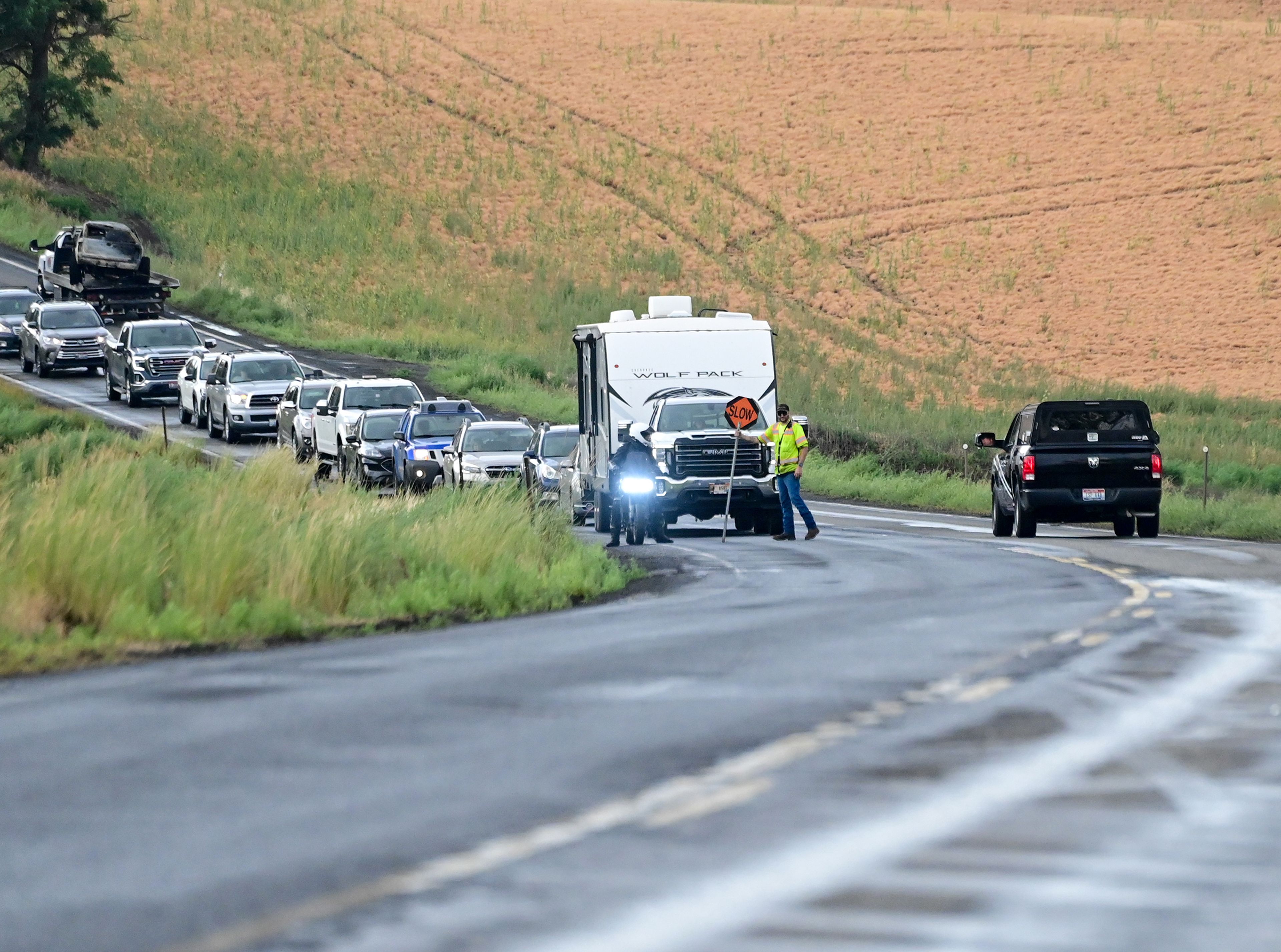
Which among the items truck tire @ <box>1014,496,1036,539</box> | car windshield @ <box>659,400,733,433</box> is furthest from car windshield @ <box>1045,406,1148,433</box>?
car windshield @ <box>659,400,733,433</box>

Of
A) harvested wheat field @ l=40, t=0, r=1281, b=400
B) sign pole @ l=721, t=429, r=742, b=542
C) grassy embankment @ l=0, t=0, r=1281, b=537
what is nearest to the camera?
sign pole @ l=721, t=429, r=742, b=542

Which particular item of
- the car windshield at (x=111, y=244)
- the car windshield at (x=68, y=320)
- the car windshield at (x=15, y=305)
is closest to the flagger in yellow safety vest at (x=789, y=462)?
the car windshield at (x=68, y=320)

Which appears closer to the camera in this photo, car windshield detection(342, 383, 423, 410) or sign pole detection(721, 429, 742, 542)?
sign pole detection(721, 429, 742, 542)

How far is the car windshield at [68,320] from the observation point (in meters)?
53.2

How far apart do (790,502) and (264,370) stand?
1923 cm

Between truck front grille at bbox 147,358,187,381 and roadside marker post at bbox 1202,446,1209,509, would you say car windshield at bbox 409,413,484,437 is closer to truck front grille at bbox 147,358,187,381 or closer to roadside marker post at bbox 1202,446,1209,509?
roadside marker post at bbox 1202,446,1209,509

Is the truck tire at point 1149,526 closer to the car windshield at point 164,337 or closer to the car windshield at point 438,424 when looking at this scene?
the car windshield at point 438,424

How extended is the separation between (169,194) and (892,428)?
126 feet

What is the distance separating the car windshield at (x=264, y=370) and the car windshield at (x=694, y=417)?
16743 mm

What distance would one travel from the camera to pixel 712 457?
30.5m

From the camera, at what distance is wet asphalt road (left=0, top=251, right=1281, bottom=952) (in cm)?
657

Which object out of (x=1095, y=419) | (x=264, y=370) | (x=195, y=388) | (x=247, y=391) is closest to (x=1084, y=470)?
(x=1095, y=419)

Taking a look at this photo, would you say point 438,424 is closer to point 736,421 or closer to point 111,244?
point 736,421

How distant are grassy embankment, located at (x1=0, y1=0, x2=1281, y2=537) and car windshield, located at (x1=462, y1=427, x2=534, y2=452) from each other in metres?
8.94
